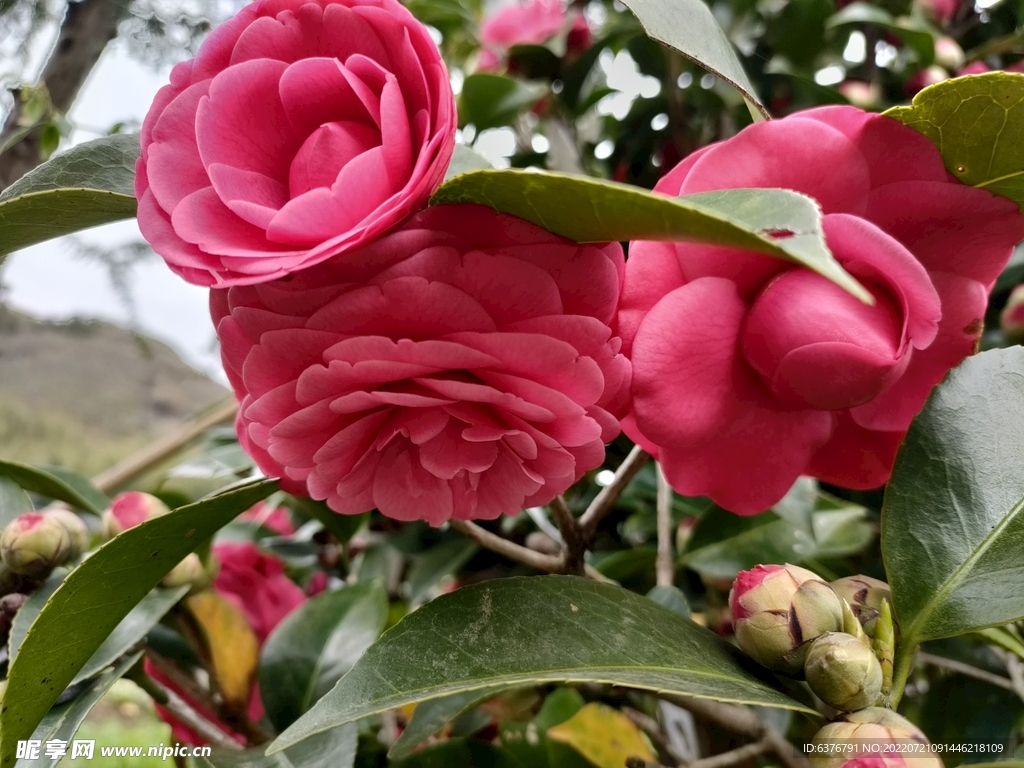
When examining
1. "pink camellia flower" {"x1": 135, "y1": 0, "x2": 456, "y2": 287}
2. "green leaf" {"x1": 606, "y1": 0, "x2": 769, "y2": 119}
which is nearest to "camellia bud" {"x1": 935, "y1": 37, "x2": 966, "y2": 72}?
"green leaf" {"x1": 606, "y1": 0, "x2": 769, "y2": 119}

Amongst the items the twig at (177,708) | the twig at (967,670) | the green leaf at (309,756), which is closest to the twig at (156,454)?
the twig at (177,708)

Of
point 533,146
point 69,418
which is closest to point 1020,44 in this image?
point 533,146

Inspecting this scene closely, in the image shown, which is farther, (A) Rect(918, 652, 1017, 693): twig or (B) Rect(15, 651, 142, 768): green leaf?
(A) Rect(918, 652, 1017, 693): twig

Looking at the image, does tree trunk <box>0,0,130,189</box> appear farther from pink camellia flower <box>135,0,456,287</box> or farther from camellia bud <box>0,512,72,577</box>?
pink camellia flower <box>135,0,456,287</box>

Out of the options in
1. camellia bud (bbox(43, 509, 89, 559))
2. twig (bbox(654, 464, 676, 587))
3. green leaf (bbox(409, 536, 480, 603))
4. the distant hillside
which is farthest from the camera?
the distant hillside

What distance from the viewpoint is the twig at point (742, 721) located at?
0.53 meters

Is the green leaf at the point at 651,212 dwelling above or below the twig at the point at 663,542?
above

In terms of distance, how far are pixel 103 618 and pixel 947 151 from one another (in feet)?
1.83

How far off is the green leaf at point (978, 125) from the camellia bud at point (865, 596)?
0.24 m

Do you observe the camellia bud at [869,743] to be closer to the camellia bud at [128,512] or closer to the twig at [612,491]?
the twig at [612,491]

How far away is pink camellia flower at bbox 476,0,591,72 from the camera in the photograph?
3.80ft

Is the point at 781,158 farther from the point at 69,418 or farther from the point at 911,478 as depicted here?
the point at 69,418

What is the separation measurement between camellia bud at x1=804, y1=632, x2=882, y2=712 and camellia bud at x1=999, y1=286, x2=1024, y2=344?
69 centimetres

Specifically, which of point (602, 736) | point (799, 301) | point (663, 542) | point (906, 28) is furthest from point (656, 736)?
point (906, 28)
